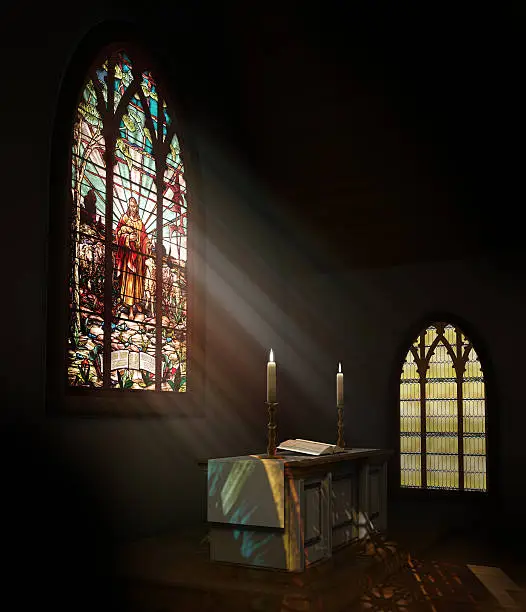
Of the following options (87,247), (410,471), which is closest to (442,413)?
(410,471)

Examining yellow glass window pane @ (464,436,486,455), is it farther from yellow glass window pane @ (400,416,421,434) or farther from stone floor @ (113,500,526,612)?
stone floor @ (113,500,526,612)

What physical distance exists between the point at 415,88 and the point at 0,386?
4550 millimetres

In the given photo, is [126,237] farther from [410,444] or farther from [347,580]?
[410,444]

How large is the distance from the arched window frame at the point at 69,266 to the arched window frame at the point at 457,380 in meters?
2.46

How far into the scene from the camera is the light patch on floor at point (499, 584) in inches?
175

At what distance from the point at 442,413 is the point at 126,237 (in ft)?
12.9

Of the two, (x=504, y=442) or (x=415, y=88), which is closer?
(x=415, y=88)

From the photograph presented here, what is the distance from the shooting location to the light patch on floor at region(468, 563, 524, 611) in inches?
175

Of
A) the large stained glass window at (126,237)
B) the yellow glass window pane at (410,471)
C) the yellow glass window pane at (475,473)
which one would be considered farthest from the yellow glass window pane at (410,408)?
the large stained glass window at (126,237)

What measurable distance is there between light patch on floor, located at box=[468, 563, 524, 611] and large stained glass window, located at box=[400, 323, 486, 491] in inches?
105

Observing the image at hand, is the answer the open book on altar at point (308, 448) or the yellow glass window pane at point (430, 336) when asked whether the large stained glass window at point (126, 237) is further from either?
the yellow glass window pane at point (430, 336)

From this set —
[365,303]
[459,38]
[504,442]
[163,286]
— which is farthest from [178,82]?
[504,442]

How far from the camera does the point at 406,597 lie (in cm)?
452

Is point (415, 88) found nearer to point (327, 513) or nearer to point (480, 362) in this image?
point (480, 362)
